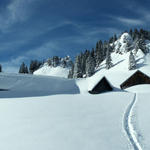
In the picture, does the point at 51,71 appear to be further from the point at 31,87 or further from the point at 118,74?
the point at 31,87

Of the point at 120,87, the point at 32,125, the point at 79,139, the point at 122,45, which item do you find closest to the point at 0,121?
the point at 32,125

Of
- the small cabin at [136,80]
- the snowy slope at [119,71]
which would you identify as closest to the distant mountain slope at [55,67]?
the snowy slope at [119,71]

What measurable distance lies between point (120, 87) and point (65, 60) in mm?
91395

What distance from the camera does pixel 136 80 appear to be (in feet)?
121

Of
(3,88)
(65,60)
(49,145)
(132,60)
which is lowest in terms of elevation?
(49,145)

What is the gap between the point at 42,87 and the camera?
27.7 m

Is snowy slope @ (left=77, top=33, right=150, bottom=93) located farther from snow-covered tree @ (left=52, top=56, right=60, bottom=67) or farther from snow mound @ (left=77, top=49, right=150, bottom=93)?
snow-covered tree @ (left=52, top=56, right=60, bottom=67)

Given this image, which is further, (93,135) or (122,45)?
(122,45)

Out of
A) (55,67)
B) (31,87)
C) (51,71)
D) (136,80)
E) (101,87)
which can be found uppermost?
(55,67)

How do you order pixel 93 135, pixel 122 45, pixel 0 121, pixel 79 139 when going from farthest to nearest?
pixel 122 45 → pixel 0 121 → pixel 93 135 → pixel 79 139

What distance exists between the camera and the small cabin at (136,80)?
3656 centimetres

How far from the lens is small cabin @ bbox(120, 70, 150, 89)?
36562mm

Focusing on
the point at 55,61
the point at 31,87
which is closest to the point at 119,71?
the point at 31,87

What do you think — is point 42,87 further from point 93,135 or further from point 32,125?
point 93,135
